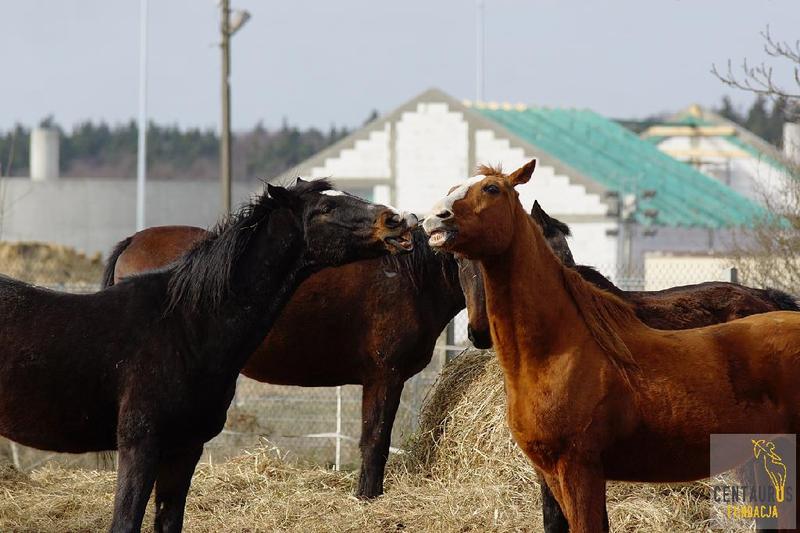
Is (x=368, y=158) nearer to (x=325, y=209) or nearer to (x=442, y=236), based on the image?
(x=325, y=209)

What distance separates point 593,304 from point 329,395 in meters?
9.64

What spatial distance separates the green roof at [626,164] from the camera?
92.3 ft

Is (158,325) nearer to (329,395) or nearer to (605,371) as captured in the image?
(605,371)

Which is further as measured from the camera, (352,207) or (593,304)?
(352,207)

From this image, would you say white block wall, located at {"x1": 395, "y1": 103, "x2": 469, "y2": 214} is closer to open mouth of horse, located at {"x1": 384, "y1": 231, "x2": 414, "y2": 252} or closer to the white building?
the white building

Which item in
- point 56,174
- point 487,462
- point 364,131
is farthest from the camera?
point 56,174

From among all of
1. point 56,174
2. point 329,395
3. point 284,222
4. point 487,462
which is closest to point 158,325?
point 284,222

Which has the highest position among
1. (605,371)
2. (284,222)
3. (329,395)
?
(284,222)

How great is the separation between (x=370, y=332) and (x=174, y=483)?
7.35 ft

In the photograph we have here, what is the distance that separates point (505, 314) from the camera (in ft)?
14.2

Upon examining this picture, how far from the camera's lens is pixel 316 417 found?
12.7m

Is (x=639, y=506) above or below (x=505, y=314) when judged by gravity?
below

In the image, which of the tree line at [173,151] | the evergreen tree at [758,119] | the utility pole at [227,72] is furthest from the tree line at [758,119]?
the utility pole at [227,72]

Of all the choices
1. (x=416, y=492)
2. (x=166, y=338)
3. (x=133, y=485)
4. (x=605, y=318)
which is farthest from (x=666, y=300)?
(x=133, y=485)
